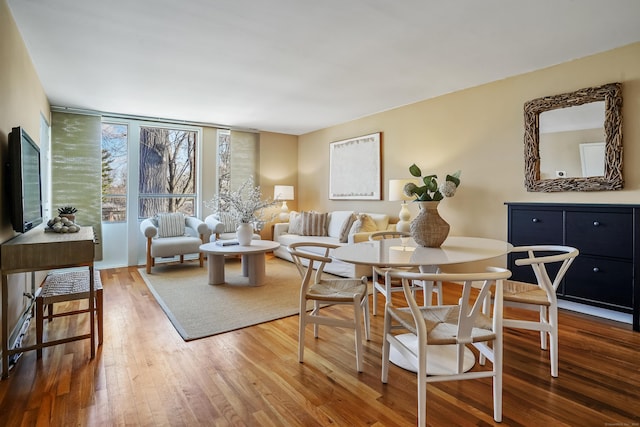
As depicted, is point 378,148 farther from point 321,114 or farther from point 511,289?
point 511,289

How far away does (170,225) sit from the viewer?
5.16 metres

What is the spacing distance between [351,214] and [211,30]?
3046 mm

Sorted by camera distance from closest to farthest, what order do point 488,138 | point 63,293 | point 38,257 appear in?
point 38,257 → point 63,293 → point 488,138

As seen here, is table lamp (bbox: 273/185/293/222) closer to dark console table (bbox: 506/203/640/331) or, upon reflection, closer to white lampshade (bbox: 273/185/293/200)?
white lampshade (bbox: 273/185/293/200)

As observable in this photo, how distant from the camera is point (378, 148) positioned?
5.14m

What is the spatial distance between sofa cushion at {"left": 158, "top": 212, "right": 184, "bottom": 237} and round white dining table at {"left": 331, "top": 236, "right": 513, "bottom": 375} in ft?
12.4

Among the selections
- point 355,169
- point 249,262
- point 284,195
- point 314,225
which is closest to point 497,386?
point 249,262

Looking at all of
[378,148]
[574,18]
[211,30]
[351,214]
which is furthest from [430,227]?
[378,148]

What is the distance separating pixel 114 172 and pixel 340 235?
3.66 m

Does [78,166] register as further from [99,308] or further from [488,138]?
[488,138]

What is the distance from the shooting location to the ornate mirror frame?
9.48 ft

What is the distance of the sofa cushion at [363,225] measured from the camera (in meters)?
4.39

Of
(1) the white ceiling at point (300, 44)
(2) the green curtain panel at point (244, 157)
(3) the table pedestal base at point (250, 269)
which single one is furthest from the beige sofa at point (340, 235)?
(1) the white ceiling at point (300, 44)

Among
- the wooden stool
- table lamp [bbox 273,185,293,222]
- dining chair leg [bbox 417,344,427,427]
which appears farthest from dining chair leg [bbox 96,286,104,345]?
table lamp [bbox 273,185,293,222]
